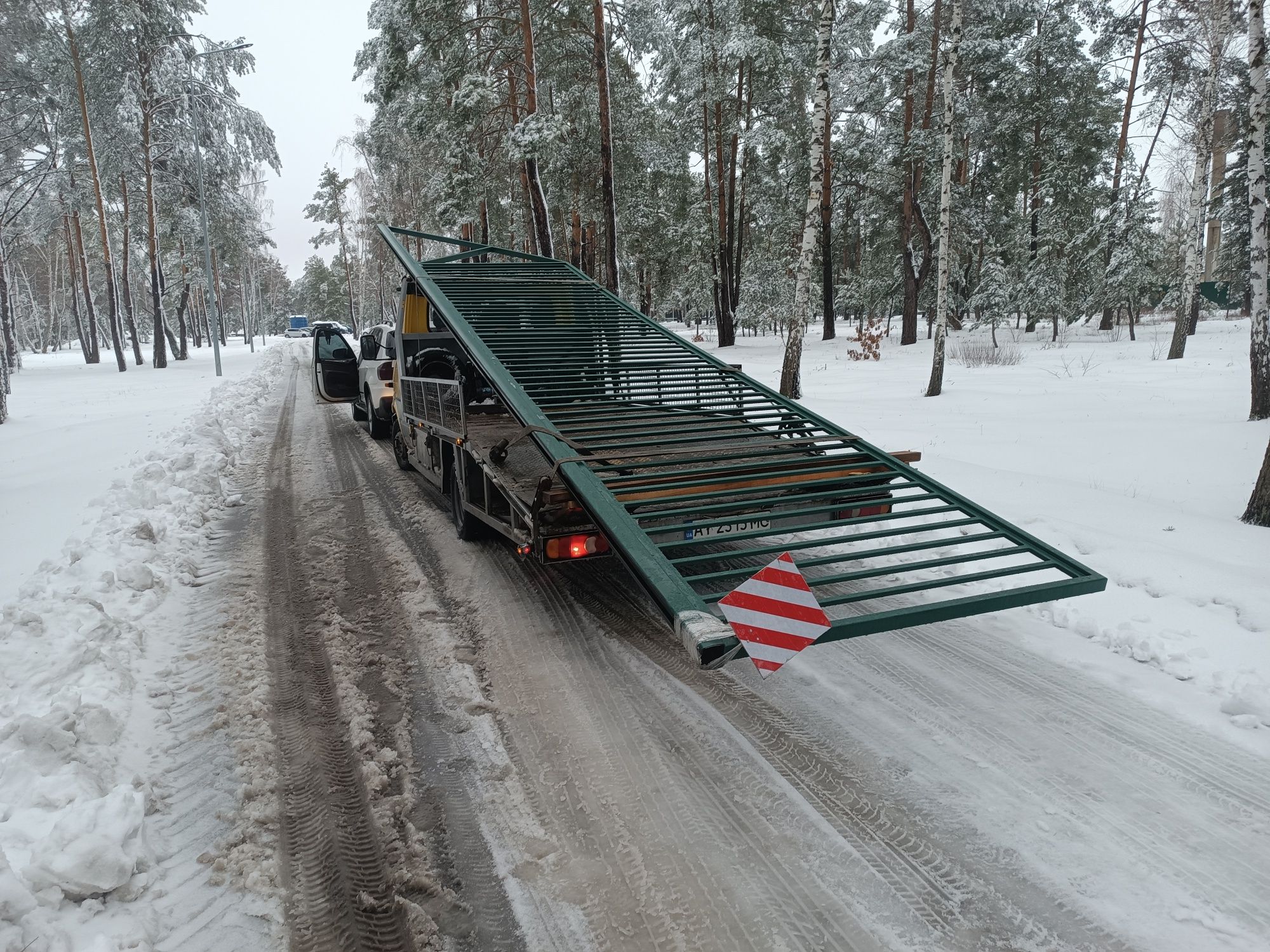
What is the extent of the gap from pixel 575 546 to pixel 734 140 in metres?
21.8

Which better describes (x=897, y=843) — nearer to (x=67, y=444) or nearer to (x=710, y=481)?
(x=710, y=481)

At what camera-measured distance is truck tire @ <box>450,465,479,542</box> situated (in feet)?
20.1

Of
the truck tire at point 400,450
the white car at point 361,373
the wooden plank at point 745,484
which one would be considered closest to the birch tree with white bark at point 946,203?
the wooden plank at point 745,484

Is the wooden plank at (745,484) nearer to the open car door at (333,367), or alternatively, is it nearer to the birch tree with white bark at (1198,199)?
the open car door at (333,367)

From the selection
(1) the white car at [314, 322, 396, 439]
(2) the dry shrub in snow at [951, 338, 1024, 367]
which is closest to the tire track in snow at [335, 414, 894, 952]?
(1) the white car at [314, 322, 396, 439]

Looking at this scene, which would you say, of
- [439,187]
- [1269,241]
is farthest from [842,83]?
[1269,241]

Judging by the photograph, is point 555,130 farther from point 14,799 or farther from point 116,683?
A: point 14,799

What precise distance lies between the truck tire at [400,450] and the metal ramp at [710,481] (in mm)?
2131

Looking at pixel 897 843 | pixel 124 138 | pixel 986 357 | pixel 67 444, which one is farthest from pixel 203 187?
pixel 897 843

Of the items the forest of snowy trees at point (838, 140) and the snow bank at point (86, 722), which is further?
the forest of snowy trees at point (838, 140)

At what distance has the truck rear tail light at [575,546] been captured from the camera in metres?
4.36

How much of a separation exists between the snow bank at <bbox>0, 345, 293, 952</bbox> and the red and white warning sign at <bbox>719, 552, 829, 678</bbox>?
221 cm

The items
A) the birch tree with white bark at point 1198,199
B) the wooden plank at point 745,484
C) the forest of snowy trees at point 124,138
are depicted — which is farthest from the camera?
the forest of snowy trees at point 124,138

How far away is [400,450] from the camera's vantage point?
9148mm
